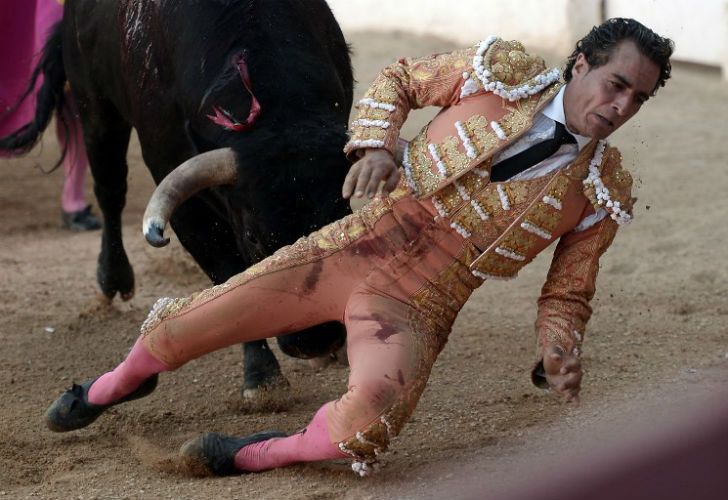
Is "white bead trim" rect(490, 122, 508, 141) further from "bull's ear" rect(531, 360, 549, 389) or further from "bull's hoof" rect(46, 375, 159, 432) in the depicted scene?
"bull's hoof" rect(46, 375, 159, 432)

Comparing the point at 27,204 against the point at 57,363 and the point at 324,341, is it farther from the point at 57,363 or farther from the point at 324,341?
the point at 324,341

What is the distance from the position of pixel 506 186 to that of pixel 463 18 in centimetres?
724

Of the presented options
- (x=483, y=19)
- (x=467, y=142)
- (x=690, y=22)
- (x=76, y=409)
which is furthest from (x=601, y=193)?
(x=483, y=19)

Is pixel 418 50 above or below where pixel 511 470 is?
below

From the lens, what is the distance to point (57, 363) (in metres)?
3.75

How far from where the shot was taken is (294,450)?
247 cm

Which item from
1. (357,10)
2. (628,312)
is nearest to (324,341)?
(628,312)

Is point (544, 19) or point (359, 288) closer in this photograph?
point (359, 288)

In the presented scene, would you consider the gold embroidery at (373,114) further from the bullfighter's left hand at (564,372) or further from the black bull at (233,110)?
the bullfighter's left hand at (564,372)

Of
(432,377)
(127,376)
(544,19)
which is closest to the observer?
(127,376)

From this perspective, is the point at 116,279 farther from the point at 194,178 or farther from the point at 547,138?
the point at 547,138

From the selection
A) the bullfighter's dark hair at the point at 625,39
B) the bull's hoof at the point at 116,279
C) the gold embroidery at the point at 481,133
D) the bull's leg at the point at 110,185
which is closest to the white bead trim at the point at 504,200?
the gold embroidery at the point at 481,133

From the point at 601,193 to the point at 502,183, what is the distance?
221 millimetres

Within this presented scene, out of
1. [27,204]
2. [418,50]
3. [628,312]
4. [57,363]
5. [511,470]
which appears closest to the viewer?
[511,470]
